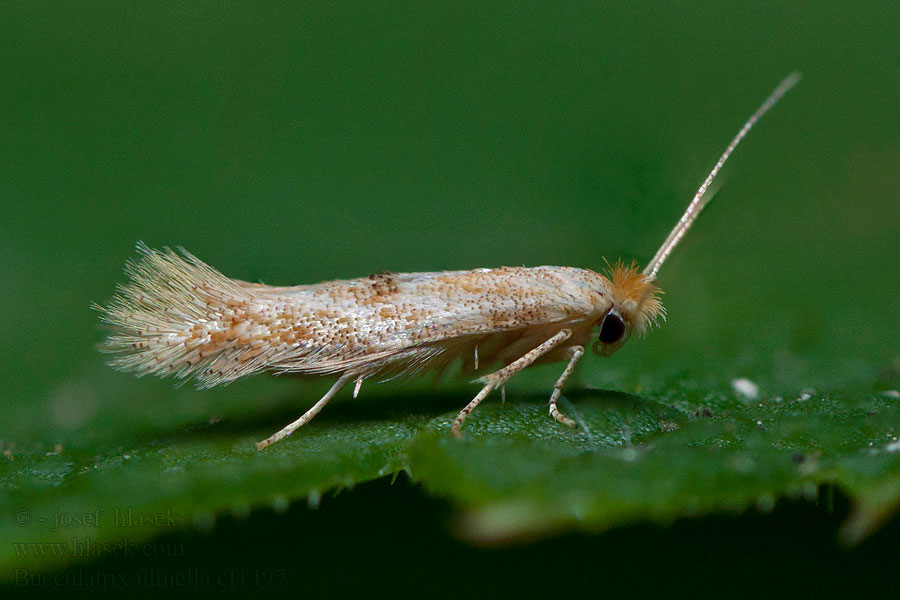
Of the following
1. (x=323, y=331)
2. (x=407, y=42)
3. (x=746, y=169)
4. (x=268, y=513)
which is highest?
(x=407, y=42)

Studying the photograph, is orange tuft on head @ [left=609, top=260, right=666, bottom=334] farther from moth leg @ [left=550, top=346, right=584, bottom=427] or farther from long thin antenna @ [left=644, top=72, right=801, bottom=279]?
moth leg @ [left=550, top=346, right=584, bottom=427]

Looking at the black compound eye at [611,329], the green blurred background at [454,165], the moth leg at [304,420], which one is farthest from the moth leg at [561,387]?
the moth leg at [304,420]

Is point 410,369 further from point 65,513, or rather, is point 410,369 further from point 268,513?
point 65,513

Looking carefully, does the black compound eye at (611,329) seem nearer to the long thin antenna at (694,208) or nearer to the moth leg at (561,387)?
the moth leg at (561,387)

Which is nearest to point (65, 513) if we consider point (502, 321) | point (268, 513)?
point (268, 513)

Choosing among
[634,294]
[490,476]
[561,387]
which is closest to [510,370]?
[561,387]
